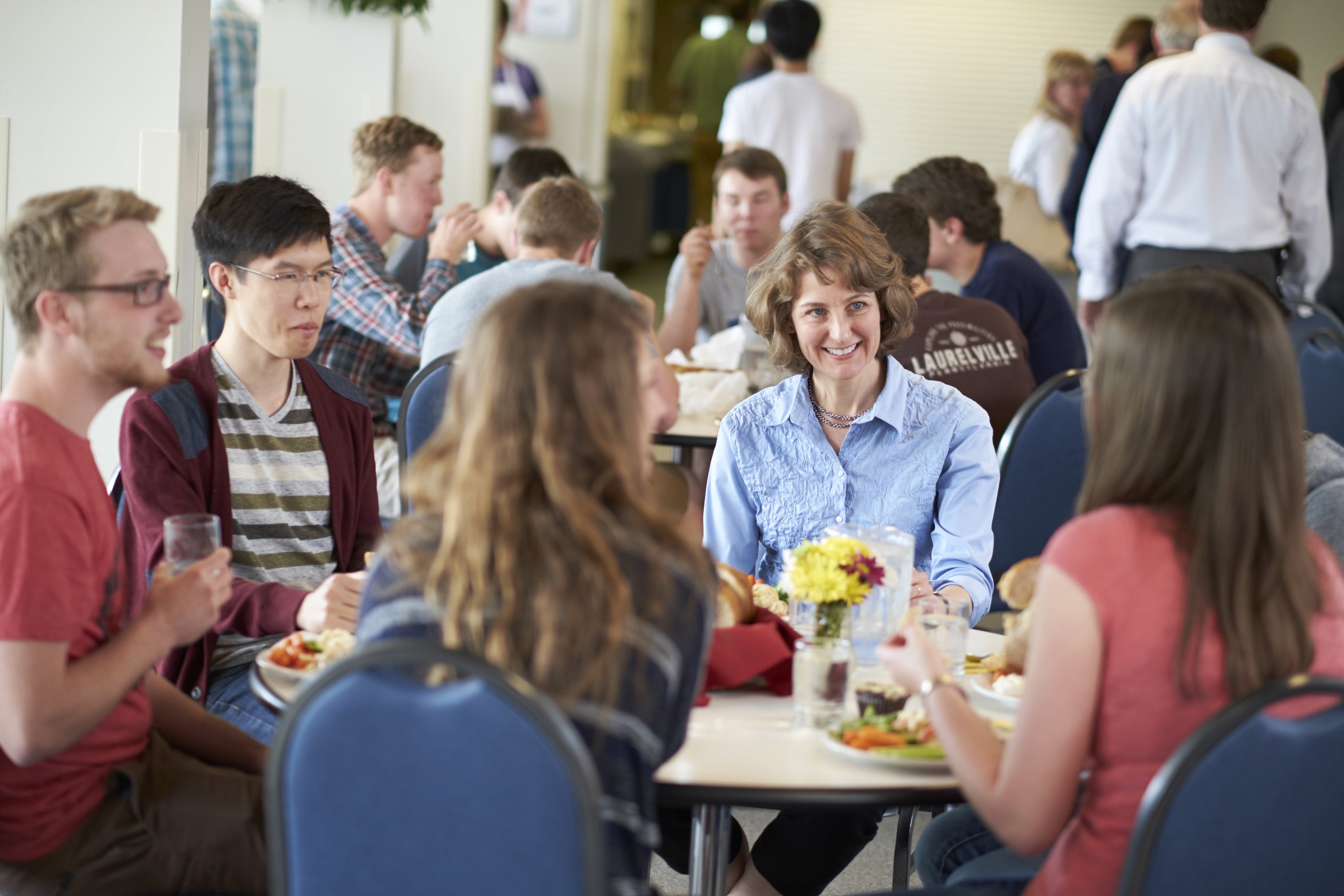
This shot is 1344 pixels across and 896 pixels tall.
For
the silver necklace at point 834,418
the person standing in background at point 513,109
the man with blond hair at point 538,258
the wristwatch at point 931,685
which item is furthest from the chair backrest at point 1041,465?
the person standing in background at point 513,109

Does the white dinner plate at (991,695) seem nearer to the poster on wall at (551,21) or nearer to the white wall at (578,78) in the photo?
the white wall at (578,78)

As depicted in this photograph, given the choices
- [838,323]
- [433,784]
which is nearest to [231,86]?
[838,323]

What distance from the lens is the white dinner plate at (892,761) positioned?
1563 mm

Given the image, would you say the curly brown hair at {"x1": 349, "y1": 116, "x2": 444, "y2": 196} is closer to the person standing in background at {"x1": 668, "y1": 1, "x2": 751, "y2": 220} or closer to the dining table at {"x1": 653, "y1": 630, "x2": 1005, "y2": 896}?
the dining table at {"x1": 653, "y1": 630, "x2": 1005, "y2": 896}

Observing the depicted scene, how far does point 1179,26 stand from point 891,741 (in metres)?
4.97

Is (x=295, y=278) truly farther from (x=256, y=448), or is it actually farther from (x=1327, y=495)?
(x=1327, y=495)

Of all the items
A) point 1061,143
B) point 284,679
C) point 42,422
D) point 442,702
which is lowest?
point 284,679

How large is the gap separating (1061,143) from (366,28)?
3.68 meters

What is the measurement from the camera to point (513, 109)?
810 centimetres

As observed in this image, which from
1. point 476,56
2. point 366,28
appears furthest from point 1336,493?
point 476,56

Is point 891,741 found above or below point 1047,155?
below

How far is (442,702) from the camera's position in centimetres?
123

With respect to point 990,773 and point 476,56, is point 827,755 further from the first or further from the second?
point 476,56

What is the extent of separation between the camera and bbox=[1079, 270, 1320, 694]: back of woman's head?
140 centimetres
